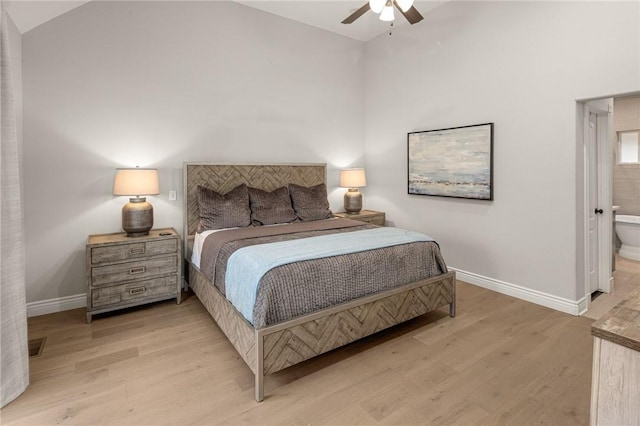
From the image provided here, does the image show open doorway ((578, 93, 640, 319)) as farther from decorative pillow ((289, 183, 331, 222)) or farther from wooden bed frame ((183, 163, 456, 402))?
decorative pillow ((289, 183, 331, 222))

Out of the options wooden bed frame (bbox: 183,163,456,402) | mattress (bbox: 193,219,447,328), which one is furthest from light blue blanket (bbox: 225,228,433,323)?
wooden bed frame (bbox: 183,163,456,402)

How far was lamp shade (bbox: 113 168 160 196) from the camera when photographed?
3076 mm

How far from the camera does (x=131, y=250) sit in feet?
10.0

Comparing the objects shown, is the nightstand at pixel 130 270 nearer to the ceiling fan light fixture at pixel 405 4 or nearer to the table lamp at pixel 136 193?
the table lamp at pixel 136 193

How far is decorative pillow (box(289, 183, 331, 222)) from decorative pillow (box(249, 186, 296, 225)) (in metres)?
0.10

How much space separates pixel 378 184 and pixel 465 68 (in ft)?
6.36

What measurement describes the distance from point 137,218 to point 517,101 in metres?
3.88

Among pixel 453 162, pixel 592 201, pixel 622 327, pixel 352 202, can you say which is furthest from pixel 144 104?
pixel 592 201

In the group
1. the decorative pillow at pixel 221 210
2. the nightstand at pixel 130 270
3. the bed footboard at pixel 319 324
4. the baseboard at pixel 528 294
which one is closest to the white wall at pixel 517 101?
the baseboard at pixel 528 294

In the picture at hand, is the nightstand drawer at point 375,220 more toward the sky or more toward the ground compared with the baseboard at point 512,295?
more toward the sky

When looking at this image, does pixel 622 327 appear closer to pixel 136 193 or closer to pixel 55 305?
pixel 136 193

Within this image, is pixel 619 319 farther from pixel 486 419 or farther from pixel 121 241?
pixel 121 241

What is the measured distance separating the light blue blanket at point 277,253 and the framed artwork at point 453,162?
4.26 ft

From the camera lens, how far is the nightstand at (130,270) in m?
2.93
